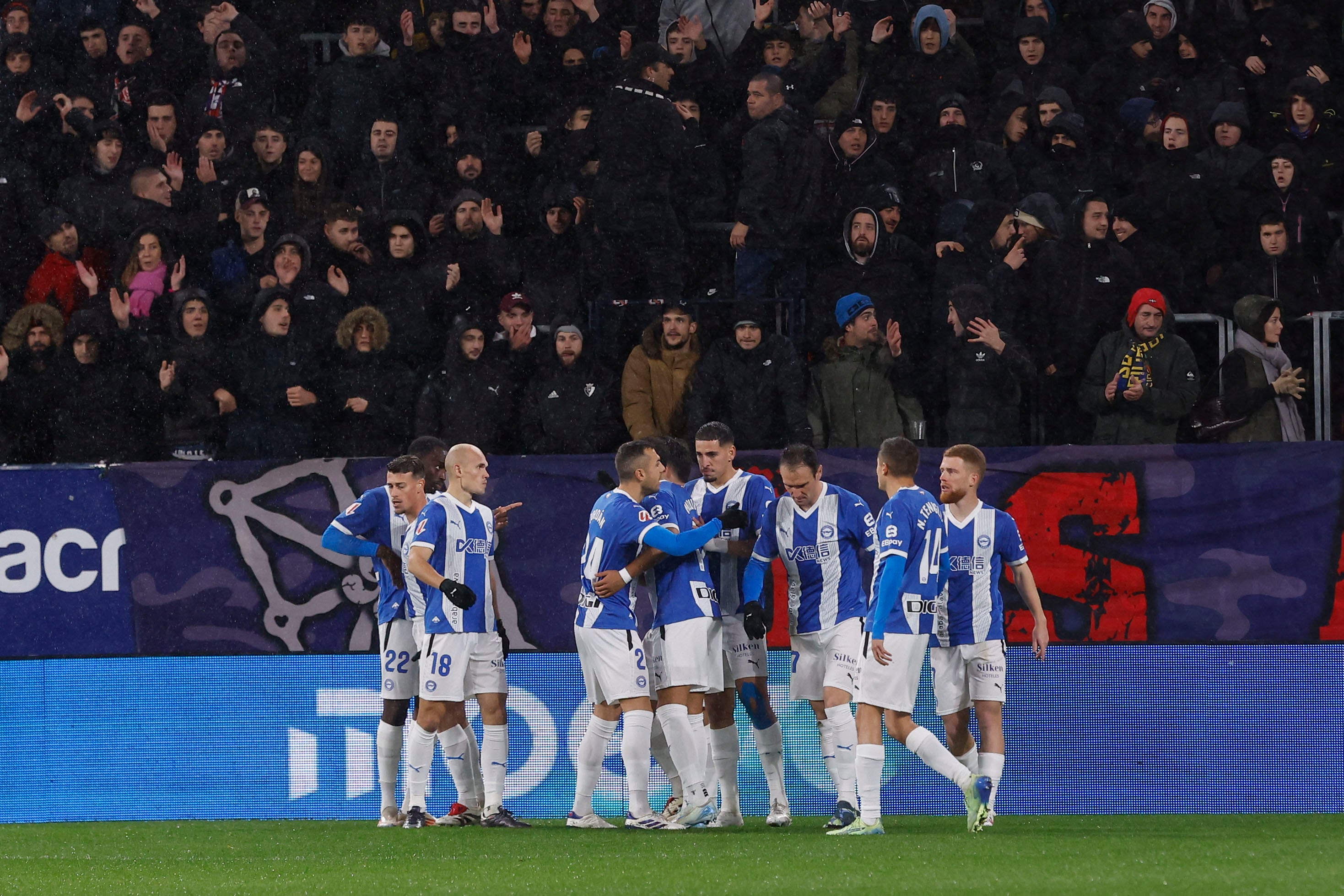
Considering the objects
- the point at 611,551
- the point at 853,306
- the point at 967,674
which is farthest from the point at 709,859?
the point at 853,306

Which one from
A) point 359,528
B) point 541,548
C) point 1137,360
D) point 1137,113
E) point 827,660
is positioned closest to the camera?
point 827,660

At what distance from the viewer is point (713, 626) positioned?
30.1 ft

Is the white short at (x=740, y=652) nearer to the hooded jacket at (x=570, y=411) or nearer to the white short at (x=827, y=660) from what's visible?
the white short at (x=827, y=660)

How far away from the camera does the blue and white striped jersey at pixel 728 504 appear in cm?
955

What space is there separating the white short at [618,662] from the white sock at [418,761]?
1118 millimetres

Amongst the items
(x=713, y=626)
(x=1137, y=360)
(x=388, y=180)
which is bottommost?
(x=713, y=626)

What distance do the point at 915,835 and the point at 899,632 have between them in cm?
105

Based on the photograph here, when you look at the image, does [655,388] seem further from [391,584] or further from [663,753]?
[663,753]

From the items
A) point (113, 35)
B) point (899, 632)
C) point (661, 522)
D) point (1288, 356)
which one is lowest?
point (899, 632)

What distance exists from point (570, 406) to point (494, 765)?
2.79 metres

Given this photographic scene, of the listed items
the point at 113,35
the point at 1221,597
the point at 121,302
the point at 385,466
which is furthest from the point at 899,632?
the point at 113,35

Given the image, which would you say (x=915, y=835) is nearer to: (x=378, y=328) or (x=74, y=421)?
(x=378, y=328)

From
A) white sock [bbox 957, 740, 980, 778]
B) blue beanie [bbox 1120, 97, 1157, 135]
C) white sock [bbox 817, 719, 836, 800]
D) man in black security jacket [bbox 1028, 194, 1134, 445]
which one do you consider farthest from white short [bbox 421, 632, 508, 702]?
blue beanie [bbox 1120, 97, 1157, 135]

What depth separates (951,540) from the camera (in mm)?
9430
